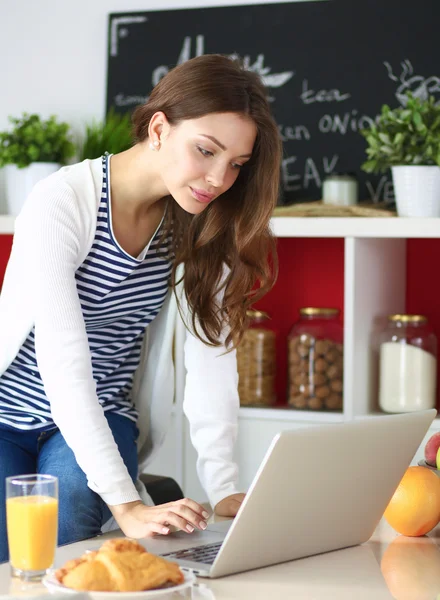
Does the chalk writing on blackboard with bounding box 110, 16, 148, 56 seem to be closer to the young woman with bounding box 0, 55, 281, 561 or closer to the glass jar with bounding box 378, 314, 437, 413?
the glass jar with bounding box 378, 314, 437, 413

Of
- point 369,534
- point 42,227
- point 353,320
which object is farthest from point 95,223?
point 353,320

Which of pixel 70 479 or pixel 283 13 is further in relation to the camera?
pixel 283 13

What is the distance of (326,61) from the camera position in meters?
2.77

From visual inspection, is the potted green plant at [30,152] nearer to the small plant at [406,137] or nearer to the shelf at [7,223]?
the shelf at [7,223]

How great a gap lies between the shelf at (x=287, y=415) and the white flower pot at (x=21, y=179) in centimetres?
92

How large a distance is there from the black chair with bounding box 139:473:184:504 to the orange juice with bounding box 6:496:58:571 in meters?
0.90

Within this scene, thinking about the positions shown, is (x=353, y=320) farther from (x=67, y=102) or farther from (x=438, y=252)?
(x=67, y=102)

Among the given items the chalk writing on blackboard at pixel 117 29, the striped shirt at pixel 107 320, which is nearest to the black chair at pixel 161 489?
the striped shirt at pixel 107 320

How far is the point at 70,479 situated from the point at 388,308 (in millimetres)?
1404

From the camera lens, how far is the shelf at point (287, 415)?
2.58 meters

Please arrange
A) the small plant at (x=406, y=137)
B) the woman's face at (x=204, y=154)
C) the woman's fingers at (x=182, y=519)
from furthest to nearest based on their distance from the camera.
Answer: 1. the small plant at (x=406, y=137)
2. the woman's face at (x=204, y=154)
3. the woman's fingers at (x=182, y=519)

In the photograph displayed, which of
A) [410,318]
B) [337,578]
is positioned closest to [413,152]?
[410,318]

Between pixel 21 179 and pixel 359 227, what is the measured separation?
3.47 feet

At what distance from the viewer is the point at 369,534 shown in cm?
127
